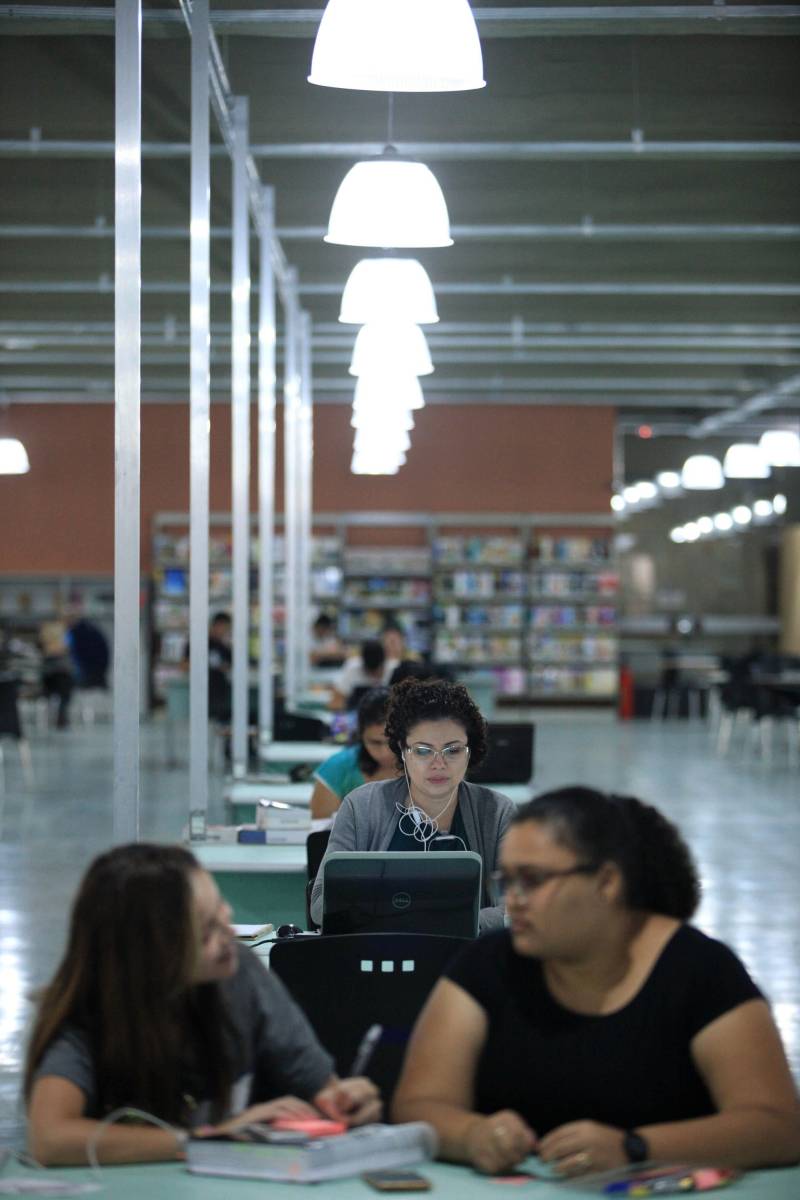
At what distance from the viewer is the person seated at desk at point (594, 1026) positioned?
2.30 m

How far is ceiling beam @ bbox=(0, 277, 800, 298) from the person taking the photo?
14.3 meters

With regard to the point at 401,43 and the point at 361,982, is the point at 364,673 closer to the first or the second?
the point at 401,43

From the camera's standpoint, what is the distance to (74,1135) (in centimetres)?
222

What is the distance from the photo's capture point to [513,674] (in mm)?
22016

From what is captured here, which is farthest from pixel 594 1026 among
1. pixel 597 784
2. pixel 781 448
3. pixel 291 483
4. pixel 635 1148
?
pixel 781 448

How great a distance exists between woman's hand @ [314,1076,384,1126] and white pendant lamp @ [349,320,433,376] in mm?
4703

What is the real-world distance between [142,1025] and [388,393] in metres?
6.76

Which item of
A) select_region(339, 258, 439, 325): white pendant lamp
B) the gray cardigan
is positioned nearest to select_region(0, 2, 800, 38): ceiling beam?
select_region(339, 258, 439, 325): white pendant lamp

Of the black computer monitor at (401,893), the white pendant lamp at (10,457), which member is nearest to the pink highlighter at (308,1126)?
the black computer monitor at (401,893)

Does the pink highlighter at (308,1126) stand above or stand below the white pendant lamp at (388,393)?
below

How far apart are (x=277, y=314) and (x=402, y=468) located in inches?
234

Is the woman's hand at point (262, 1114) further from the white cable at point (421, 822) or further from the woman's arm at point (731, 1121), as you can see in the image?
the white cable at point (421, 822)

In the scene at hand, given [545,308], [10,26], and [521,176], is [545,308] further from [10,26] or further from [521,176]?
[10,26]

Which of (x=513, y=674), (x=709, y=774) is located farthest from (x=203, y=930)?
(x=513, y=674)
